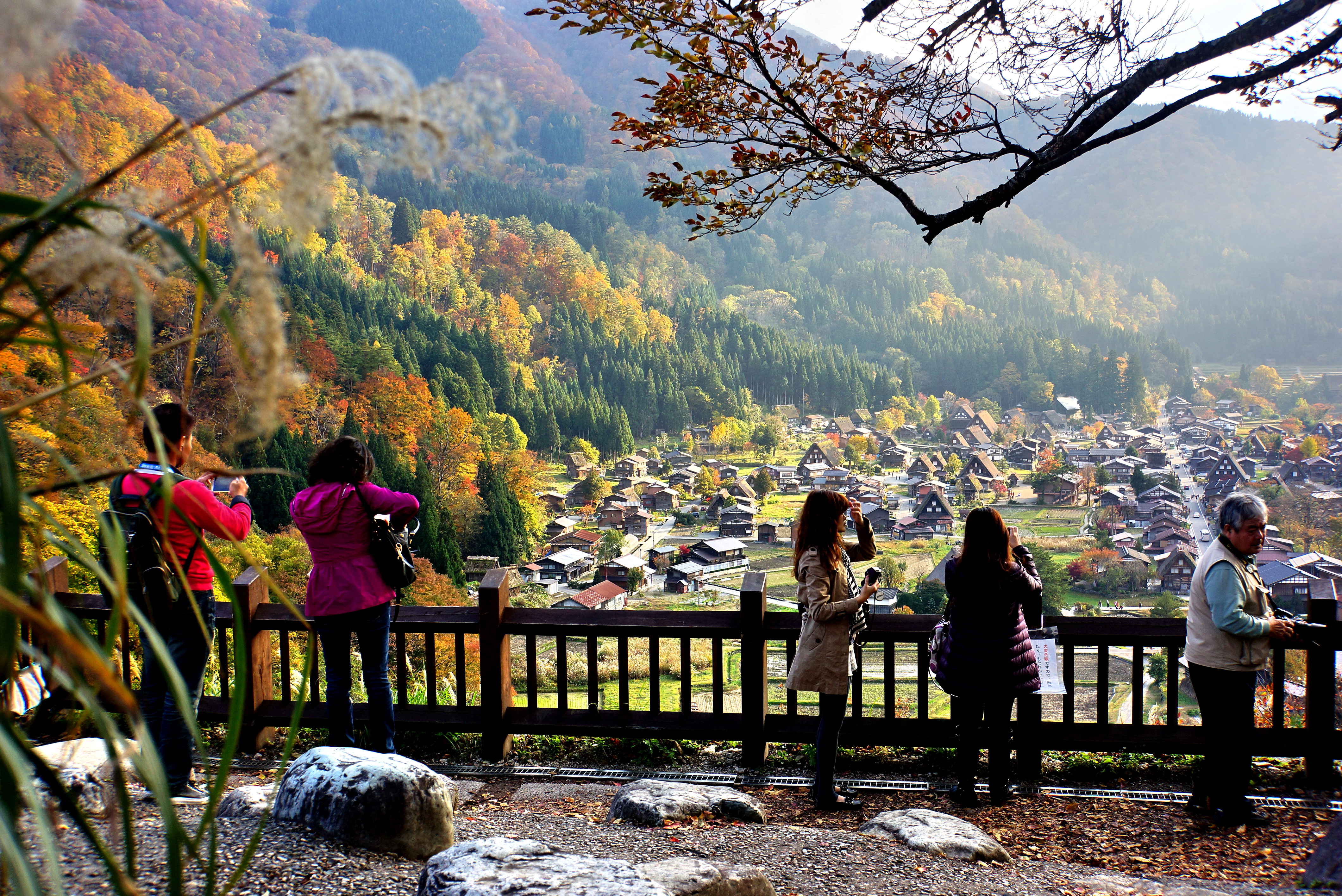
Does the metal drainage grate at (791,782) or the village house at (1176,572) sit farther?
the village house at (1176,572)

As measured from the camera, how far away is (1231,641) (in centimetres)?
294

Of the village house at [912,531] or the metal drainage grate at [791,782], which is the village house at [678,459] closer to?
the village house at [912,531]

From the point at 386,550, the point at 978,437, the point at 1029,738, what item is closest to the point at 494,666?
the point at 386,550

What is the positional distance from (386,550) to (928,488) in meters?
48.3

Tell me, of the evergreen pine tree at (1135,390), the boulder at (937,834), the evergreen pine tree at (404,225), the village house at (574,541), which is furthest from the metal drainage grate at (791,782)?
the evergreen pine tree at (1135,390)

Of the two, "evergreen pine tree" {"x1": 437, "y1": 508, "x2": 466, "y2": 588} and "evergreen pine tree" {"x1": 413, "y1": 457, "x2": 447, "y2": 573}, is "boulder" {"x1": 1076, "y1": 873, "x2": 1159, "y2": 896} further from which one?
"evergreen pine tree" {"x1": 413, "y1": 457, "x2": 447, "y2": 573}

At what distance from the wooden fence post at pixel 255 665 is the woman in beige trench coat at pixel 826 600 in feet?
8.12

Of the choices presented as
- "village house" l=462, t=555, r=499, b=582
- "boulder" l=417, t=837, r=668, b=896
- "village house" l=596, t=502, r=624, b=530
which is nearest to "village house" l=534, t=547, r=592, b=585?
"village house" l=462, t=555, r=499, b=582

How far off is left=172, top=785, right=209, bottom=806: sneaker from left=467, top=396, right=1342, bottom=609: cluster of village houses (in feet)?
88.8

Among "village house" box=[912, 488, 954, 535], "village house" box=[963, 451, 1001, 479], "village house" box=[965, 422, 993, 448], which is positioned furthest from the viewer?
"village house" box=[965, 422, 993, 448]

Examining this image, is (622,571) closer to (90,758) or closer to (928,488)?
(928,488)

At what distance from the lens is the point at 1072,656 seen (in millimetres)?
3523

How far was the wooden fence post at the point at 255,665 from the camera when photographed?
378 cm

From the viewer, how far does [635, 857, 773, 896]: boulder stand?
210 cm
